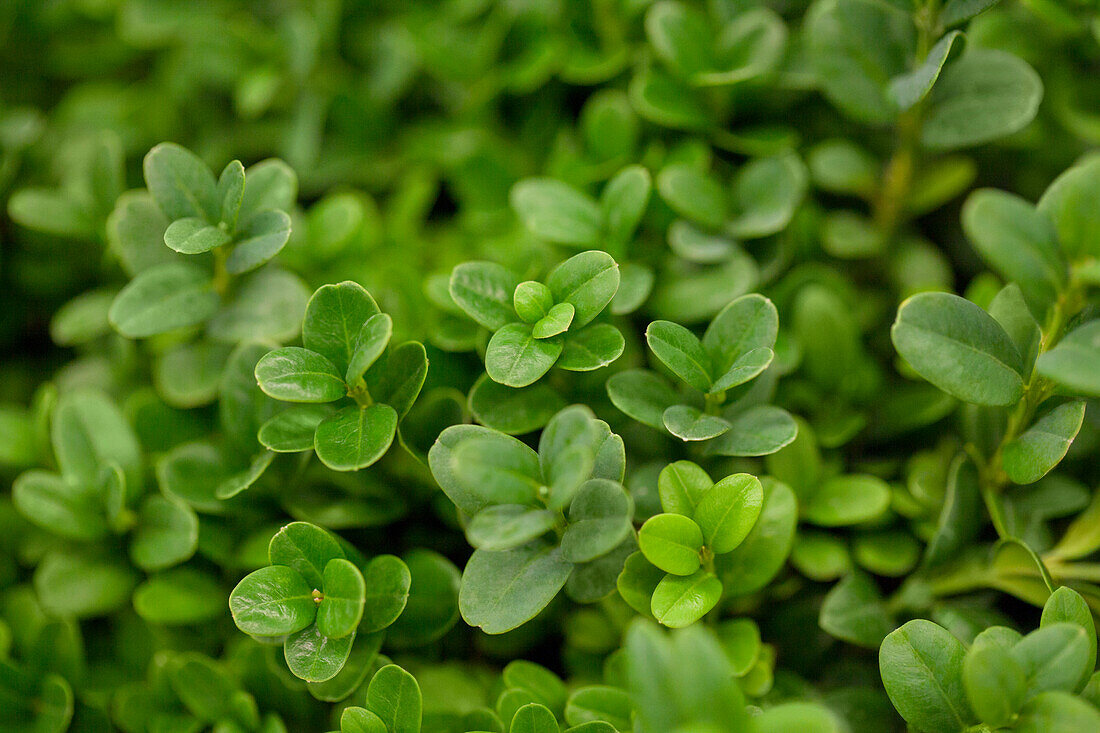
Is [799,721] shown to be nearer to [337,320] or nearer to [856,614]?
[856,614]

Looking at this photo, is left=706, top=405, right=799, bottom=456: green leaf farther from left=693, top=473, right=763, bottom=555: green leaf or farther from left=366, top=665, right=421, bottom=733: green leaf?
left=366, top=665, right=421, bottom=733: green leaf

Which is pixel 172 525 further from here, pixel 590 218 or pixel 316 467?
pixel 590 218

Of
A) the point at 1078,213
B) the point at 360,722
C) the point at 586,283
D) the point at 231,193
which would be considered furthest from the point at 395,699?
the point at 1078,213

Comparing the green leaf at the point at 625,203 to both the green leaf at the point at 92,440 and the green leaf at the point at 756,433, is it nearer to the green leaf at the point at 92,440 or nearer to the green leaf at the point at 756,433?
the green leaf at the point at 756,433

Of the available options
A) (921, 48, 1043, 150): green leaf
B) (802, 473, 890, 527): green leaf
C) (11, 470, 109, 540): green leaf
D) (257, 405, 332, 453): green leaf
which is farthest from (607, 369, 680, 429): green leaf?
(11, 470, 109, 540): green leaf

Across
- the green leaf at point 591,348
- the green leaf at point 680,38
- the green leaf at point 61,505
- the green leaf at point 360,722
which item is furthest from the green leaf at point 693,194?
the green leaf at point 61,505

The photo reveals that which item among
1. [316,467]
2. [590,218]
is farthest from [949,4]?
[316,467]
